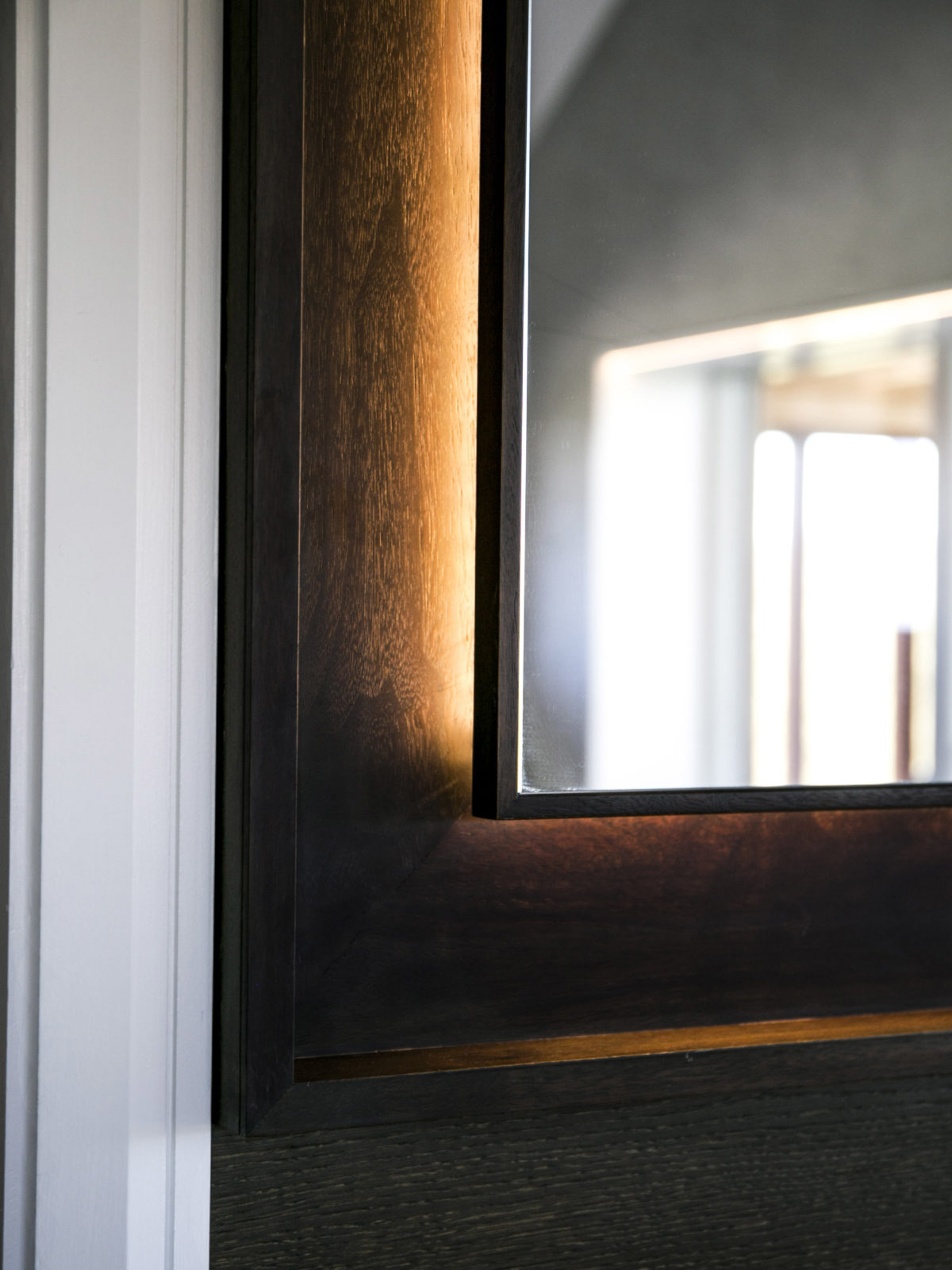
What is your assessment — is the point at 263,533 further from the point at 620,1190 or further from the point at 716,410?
the point at 620,1190

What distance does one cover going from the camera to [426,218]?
1.65 feet

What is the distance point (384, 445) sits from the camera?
50 centimetres

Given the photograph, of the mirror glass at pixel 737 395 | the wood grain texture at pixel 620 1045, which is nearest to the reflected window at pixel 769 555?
the mirror glass at pixel 737 395

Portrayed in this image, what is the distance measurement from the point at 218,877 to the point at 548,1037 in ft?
0.60

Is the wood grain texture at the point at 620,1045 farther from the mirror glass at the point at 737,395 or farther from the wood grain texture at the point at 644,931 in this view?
the mirror glass at the point at 737,395

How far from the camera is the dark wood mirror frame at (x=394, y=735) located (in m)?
0.45

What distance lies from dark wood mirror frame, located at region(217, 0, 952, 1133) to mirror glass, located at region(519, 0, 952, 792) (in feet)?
0.13

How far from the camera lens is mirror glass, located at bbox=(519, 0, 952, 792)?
50 cm

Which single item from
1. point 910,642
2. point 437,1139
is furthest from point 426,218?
point 437,1139

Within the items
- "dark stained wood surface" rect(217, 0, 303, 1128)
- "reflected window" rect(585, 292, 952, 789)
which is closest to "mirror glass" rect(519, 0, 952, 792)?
"reflected window" rect(585, 292, 952, 789)

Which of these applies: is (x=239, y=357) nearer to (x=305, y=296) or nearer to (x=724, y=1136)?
(x=305, y=296)

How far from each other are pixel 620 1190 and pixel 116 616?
377 millimetres

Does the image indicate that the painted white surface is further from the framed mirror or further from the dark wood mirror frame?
the framed mirror

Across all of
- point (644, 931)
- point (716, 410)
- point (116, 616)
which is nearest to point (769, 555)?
point (716, 410)
